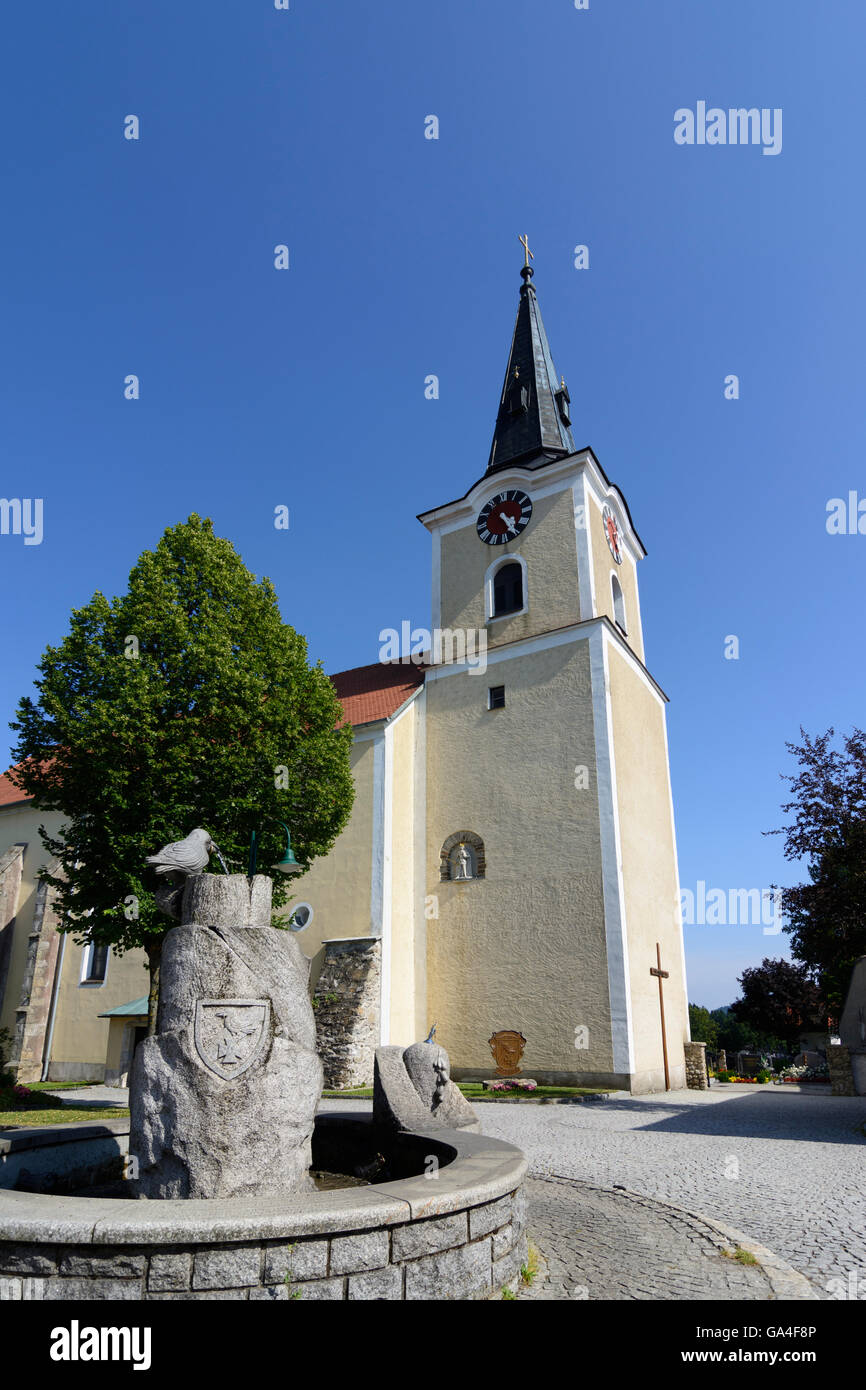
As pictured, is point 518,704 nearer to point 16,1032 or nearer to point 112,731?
point 112,731

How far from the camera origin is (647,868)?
22.4m

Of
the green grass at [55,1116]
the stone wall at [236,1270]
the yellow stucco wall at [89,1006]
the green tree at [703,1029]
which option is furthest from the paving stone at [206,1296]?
the green tree at [703,1029]

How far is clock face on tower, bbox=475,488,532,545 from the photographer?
83.7 feet

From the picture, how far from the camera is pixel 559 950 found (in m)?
20.0

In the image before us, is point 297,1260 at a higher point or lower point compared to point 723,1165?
higher

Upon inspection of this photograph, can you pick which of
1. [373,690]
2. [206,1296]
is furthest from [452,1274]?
[373,690]

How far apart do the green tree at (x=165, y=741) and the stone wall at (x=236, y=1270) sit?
35.5 ft

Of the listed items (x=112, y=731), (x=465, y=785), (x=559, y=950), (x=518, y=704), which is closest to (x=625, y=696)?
(x=518, y=704)

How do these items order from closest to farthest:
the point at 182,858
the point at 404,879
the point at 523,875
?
the point at 182,858, the point at 523,875, the point at 404,879

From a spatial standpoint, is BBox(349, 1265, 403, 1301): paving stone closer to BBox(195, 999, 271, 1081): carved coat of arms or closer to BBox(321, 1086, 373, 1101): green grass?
BBox(195, 999, 271, 1081): carved coat of arms

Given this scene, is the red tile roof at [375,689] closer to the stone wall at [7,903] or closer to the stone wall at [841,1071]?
the stone wall at [7,903]

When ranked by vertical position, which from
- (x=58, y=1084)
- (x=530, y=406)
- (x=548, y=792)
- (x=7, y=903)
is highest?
(x=530, y=406)

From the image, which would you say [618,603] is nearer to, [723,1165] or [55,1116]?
[723,1165]

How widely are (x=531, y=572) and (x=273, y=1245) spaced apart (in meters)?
22.1
